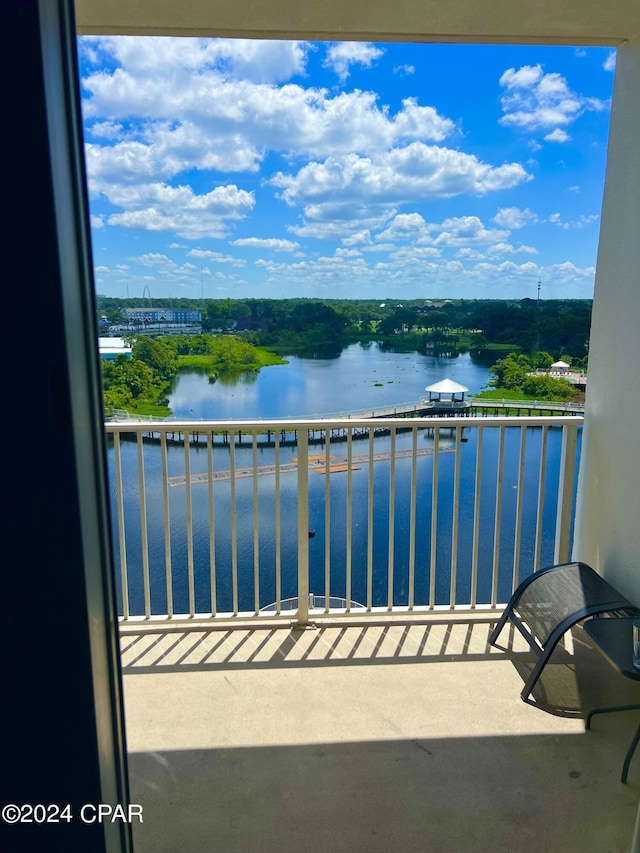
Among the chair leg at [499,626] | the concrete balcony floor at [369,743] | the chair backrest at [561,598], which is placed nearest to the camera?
the concrete balcony floor at [369,743]

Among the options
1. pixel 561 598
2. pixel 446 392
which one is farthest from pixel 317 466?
pixel 561 598

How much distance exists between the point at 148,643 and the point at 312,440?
4.52 ft

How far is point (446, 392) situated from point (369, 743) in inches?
74.3

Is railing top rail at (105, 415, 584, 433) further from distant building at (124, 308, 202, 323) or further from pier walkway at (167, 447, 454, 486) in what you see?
distant building at (124, 308, 202, 323)

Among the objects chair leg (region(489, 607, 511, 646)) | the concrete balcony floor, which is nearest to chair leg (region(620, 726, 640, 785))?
the concrete balcony floor

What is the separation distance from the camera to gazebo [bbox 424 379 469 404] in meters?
3.27

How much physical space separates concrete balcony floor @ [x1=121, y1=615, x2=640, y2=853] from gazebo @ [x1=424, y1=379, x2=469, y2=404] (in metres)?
1.29

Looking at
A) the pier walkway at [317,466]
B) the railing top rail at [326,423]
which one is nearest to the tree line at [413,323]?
the railing top rail at [326,423]

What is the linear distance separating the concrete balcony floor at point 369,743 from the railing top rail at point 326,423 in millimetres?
1103

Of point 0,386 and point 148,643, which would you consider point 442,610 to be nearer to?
point 148,643

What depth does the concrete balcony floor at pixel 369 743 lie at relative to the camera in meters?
1.85

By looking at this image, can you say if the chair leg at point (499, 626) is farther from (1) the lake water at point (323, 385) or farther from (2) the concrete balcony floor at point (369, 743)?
(1) the lake water at point (323, 385)

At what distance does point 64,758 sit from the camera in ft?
2.44

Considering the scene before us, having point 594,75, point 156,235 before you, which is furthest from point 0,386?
point 156,235
